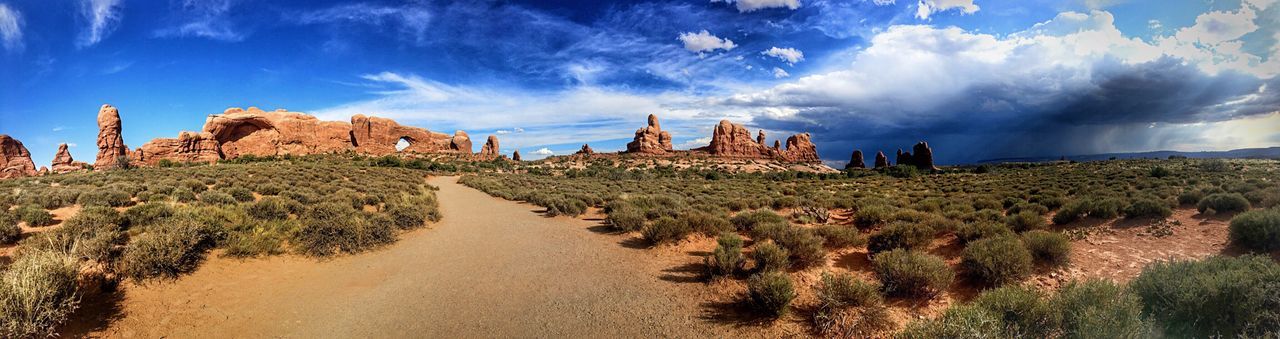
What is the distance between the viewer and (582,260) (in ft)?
33.1

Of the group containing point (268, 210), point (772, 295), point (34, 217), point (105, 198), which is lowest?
point (772, 295)

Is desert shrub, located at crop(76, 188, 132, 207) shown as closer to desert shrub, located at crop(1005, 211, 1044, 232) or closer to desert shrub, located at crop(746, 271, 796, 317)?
desert shrub, located at crop(746, 271, 796, 317)

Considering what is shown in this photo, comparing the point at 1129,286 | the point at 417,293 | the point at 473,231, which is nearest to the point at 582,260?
the point at 417,293

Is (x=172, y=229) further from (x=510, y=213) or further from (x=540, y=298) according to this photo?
(x=510, y=213)

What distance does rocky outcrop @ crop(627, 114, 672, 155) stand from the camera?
93.9 m

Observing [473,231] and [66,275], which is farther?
[473,231]

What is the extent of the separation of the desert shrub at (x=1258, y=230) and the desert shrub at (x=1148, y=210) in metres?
2.96

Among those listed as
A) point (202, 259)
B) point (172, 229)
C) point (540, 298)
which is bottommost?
point (540, 298)

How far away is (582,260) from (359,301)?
4.47 m

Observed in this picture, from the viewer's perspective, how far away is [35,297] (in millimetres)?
4922

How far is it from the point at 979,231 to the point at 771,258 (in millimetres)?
4989

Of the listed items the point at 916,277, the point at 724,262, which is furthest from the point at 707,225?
the point at 916,277

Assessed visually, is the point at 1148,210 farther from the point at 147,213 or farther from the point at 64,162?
the point at 64,162

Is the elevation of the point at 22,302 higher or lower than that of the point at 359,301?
higher
